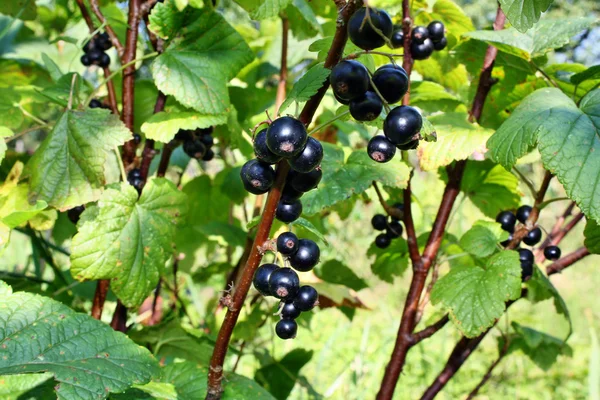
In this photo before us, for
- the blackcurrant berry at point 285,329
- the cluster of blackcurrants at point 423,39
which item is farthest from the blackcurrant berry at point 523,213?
the blackcurrant berry at point 285,329

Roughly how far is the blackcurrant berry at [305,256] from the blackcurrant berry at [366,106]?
23cm

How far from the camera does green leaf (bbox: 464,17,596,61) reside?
4.60 feet

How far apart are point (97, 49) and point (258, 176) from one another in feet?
3.42

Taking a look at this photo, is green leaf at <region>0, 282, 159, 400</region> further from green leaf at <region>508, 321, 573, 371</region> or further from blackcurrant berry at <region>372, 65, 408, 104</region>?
green leaf at <region>508, 321, 573, 371</region>

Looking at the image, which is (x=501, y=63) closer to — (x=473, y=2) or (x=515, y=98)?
(x=515, y=98)

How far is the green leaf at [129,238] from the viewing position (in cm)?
130

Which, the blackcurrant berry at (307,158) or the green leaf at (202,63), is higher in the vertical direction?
the green leaf at (202,63)

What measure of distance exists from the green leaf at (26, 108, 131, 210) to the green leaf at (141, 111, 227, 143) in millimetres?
86

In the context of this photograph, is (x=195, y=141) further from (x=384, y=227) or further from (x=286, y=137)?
(x=286, y=137)

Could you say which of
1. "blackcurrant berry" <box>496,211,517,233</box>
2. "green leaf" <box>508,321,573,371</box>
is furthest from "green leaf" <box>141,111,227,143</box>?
"green leaf" <box>508,321,573,371</box>

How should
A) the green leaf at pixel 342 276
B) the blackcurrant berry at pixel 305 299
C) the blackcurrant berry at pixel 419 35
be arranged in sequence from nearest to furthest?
the blackcurrant berry at pixel 305 299, the blackcurrant berry at pixel 419 35, the green leaf at pixel 342 276

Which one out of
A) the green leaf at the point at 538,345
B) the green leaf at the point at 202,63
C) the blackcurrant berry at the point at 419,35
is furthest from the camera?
the green leaf at the point at 538,345

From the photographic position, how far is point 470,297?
1.38 m

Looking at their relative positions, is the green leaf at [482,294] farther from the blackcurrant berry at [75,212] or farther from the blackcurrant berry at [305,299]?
the blackcurrant berry at [75,212]
